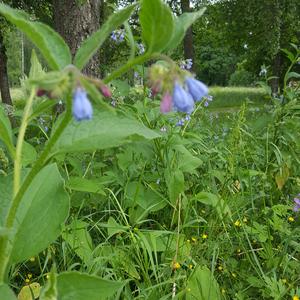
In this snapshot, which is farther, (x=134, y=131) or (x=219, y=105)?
(x=219, y=105)

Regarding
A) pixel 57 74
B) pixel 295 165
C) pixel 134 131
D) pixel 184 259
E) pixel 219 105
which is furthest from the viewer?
pixel 219 105

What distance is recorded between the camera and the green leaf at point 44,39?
36.9 inches

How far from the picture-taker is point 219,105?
23391 millimetres

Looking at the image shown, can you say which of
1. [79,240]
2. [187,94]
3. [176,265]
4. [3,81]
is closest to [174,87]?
[187,94]

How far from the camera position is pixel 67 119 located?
1.01m

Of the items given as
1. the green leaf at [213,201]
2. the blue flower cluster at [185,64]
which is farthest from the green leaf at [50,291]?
the blue flower cluster at [185,64]

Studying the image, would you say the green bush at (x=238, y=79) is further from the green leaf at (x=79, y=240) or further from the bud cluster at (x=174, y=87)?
the bud cluster at (x=174, y=87)

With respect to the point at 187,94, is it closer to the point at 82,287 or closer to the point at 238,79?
the point at 82,287

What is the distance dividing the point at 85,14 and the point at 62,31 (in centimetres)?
25

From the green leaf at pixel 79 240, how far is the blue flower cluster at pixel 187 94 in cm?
99

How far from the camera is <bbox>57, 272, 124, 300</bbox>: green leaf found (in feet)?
3.92

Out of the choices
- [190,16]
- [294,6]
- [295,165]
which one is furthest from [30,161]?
[294,6]

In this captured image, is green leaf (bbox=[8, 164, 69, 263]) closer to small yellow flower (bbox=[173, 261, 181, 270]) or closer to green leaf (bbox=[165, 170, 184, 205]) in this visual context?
small yellow flower (bbox=[173, 261, 181, 270])

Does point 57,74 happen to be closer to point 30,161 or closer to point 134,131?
point 134,131
